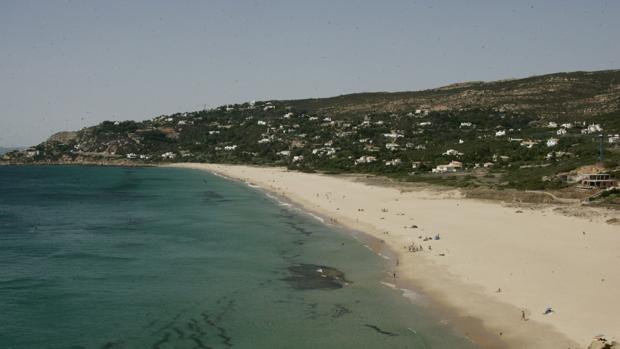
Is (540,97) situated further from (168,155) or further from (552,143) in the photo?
(168,155)

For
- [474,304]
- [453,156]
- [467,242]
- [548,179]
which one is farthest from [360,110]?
[474,304]

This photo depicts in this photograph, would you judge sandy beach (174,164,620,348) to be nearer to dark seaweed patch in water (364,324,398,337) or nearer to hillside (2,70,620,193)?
dark seaweed patch in water (364,324,398,337)

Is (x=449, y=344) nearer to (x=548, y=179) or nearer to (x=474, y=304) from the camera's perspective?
(x=474, y=304)

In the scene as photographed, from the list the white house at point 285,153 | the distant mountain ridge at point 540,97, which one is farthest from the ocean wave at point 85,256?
the distant mountain ridge at point 540,97

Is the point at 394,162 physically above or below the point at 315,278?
above

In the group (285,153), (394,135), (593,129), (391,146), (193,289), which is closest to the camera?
(193,289)

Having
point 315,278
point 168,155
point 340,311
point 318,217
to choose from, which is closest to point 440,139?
point 318,217
